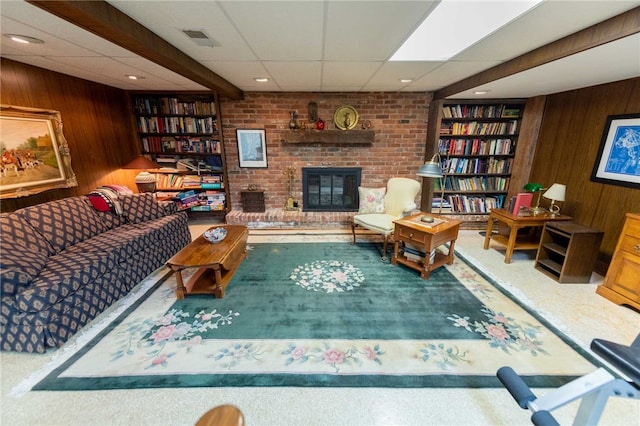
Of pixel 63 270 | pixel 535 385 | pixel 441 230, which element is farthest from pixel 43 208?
pixel 535 385

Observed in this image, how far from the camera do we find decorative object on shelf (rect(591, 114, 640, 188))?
7.98 feet

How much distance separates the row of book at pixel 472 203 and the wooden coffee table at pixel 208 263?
339cm

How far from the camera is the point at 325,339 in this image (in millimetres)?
1877

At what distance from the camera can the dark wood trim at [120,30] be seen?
4.03 feet

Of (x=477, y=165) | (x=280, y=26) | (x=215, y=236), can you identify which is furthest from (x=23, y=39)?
(x=477, y=165)

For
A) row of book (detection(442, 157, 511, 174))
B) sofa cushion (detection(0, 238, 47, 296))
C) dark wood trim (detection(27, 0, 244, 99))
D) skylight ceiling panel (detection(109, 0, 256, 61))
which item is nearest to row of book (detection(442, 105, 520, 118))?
row of book (detection(442, 157, 511, 174))

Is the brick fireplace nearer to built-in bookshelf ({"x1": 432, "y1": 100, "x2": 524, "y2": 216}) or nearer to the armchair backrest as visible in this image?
built-in bookshelf ({"x1": 432, "y1": 100, "x2": 524, "y2": 216})

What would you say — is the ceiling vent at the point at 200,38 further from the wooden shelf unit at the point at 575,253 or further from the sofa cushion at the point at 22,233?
the wooden shelf unit at the point at 575,253

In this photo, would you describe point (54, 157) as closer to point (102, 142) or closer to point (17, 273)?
point (102, 142)

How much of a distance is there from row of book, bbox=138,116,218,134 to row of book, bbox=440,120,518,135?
3.65 m

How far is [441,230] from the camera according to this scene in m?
2.62

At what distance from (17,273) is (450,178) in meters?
4.90

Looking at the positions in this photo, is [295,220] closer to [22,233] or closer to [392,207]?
[392,207]

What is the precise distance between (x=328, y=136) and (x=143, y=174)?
276 centimetres
